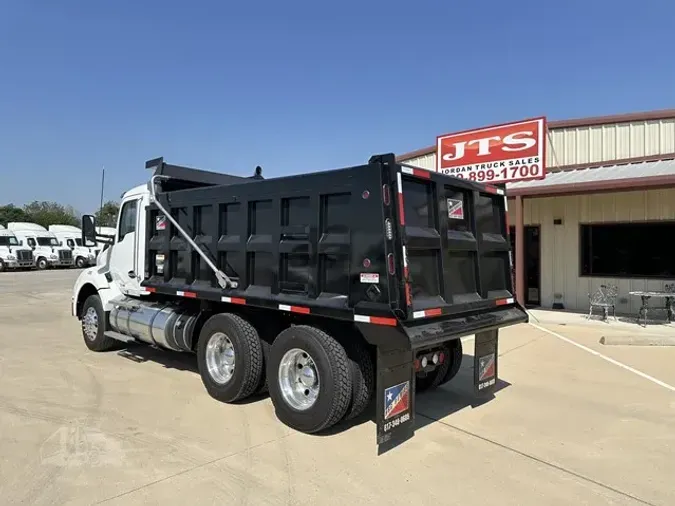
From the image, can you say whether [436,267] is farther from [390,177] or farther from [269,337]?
[269,337]

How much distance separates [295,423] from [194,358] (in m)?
3.73

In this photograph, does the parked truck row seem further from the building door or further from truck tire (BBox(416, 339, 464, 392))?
truck tire (BBox(416, 339, 464, 392))

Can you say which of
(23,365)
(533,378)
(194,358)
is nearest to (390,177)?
(533,378)

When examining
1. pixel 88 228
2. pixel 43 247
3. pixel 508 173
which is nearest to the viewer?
pixel 88 228

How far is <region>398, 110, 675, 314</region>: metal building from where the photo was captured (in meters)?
12.1

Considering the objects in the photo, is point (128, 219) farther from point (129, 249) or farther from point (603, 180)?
point (603, 180)

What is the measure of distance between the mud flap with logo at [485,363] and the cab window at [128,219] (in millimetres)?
5481

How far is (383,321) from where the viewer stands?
4.30 m

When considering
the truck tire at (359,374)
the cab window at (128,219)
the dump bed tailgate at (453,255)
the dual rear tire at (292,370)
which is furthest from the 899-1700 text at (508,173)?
the truck tire at (359,374)

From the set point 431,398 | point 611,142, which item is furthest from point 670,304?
point 431,398

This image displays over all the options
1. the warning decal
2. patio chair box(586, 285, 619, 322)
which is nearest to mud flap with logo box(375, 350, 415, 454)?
the warning decal

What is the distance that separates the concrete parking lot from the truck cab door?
1367 mm

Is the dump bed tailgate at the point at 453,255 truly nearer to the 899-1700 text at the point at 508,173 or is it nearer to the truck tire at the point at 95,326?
the truck tire at the point at 95,326

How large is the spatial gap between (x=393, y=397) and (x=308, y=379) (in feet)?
3.33
